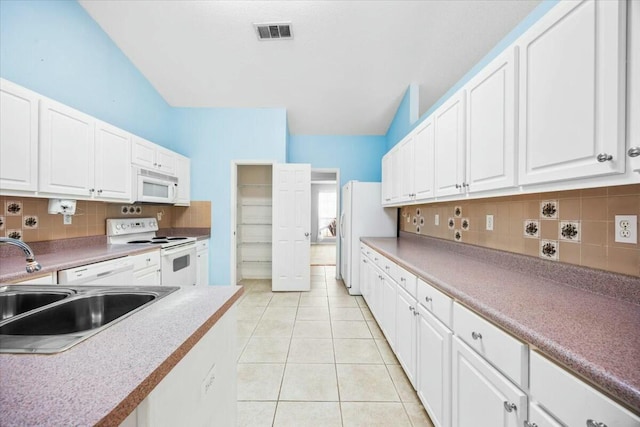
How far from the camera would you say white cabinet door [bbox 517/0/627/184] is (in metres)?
0.85

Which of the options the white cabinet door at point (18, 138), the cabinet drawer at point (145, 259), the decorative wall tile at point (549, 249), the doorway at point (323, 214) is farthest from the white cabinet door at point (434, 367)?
the doorway at point (323, 214)

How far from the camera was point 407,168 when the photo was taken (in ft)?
9.27

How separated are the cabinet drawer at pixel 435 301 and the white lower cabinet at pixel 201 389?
1000 millimetres

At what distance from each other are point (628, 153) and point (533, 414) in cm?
84

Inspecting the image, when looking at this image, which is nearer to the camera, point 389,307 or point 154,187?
point 389,307

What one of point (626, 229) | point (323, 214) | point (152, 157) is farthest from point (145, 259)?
point (323, 214)

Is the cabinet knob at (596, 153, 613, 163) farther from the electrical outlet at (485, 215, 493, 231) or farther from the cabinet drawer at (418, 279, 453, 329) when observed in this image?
the electrical outlet at (485, 215, 493, 231)

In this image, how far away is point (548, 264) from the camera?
1415 millimetres

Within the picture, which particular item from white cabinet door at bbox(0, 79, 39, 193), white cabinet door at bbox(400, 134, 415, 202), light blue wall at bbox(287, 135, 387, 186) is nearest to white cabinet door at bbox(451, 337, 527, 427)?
white cabinet door at bbox(400, 134, 415, 202)

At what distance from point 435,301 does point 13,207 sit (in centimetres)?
311

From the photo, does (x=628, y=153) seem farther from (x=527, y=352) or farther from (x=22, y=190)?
(x=22, y=190)

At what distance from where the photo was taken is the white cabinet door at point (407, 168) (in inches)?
106

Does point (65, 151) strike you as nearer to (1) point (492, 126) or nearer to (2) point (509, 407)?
(1) point (492, 126)

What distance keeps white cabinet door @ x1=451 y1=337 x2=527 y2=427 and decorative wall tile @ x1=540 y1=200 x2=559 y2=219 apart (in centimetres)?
87
